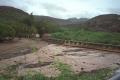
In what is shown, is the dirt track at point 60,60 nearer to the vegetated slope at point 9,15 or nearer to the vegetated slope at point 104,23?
the vegetated slope at point 104,23

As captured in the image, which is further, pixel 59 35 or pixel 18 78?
pixel 59 35

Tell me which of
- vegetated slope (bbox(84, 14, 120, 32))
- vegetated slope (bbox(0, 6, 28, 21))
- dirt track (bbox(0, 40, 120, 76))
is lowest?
dirt track (bbox(0, 40, 120, 76))

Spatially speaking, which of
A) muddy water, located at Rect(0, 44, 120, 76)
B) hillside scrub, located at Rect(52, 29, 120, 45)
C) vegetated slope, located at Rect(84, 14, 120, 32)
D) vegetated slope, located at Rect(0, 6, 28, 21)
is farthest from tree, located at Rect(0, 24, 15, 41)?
vegetated slope, located at Rect(84, 14, 120, 32)

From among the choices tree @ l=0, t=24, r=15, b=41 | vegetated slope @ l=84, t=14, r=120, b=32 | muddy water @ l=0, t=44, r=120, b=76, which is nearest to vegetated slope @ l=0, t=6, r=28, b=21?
vegetated slope @ l=84, t=14, r=120, b=32

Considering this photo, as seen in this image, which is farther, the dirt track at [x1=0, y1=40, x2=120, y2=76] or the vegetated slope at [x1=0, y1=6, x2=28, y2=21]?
the vegetated slope at [x1=0, y1=6, x2=28, y2=21]

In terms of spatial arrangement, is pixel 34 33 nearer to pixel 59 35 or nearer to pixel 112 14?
pixel 59 35

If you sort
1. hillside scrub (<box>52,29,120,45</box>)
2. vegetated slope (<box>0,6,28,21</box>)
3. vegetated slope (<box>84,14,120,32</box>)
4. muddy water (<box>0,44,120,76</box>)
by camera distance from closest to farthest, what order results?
muddy water (<box>0,44,120,76</box>) < hillside scrub (<box>52,29,120,45</box>) < vegetated slope (<box>84,14,120,32</box>) < vegetated slope (<box>0,6,28,21</box>)

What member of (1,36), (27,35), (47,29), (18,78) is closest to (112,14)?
(47,29)

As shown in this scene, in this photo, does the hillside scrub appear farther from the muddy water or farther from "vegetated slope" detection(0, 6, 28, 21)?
"vegetated slope" detection(0, 6, 28, 21)

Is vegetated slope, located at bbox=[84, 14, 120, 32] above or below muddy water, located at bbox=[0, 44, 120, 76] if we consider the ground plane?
above

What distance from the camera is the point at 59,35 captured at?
41906 millimetres

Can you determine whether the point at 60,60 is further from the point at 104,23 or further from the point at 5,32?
the point at 104,23

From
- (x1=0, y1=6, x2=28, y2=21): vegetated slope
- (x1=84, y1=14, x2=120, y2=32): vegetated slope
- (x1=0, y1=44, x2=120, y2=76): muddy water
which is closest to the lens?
(x1=0, y1=44, x2=120, y2=76): muddy water

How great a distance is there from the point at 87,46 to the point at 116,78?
2378 cm
